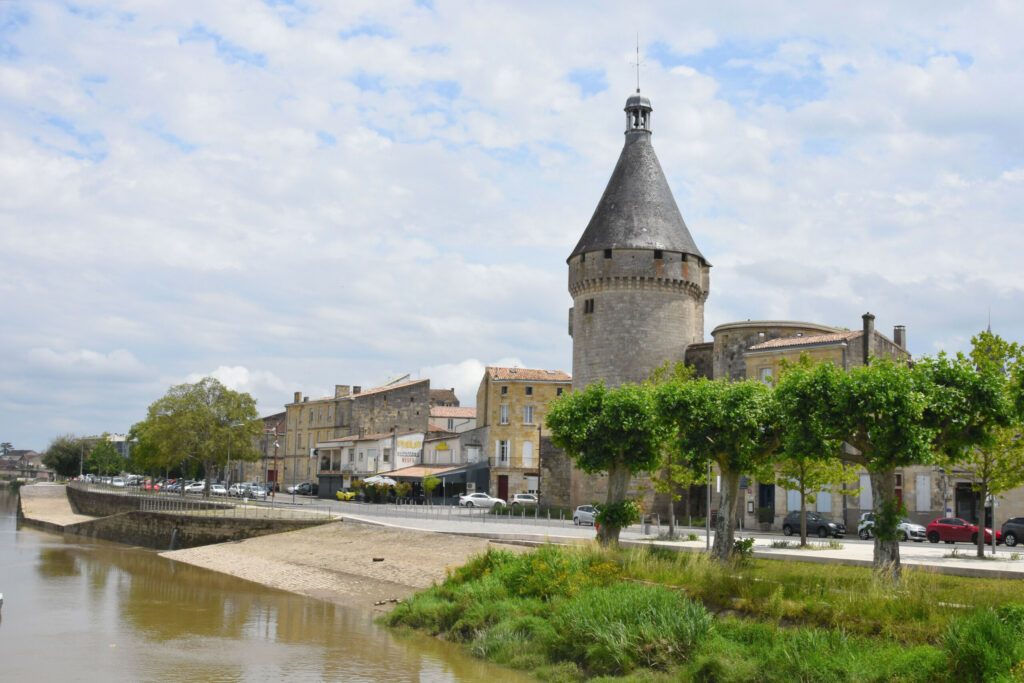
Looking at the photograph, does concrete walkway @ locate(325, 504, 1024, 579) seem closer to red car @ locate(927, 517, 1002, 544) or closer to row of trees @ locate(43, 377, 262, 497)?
red car @ locate(927, 517, 1002, 544)

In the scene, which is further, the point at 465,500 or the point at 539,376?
the point at 539,376

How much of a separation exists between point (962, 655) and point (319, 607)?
59.9ft

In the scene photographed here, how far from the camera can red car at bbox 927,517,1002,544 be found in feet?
105

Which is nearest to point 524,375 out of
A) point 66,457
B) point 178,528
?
point 178,528

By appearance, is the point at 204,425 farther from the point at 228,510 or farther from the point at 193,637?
the point at 193,637

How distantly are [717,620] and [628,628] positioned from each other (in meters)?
1.44

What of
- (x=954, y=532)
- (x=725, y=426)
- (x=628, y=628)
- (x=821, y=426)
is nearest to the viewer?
(x=628, y=628)

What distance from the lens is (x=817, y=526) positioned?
120ft

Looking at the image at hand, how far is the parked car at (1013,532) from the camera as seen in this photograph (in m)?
31.9

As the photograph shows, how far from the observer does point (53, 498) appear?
3221 inches

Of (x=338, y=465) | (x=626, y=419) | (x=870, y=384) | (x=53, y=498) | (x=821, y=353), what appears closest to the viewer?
(x=870, y=384)

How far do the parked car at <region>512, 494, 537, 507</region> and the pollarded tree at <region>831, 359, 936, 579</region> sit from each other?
3213cm

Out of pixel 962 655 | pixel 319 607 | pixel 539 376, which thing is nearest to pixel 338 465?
pixel 539 376

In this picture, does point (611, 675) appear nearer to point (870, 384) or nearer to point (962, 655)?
point (962, 655)
